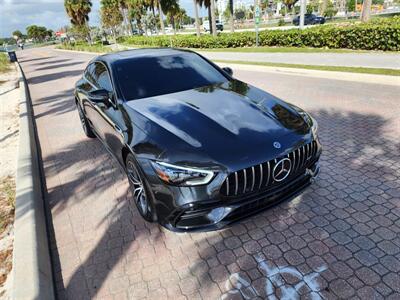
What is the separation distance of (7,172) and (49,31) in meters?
136

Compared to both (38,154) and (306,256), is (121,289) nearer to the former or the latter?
(306,256)

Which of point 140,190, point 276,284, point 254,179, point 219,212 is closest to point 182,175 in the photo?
point 219,212

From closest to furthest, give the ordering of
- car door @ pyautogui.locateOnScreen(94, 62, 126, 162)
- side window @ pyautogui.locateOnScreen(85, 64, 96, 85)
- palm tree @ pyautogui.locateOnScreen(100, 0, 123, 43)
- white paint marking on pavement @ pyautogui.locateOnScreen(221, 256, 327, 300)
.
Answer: white paint marking on pavement @ pyautogui.locateOnScreen(221, 256, 327, 300), car door @ pyautogui.locateOnScreen(94, 62, 126, 162), side window @ pyautogui.locateOnScreen(85, 64, 96, 85), palm tree @ pyautogui.locateOnScreen(100, 0, 123, 43)

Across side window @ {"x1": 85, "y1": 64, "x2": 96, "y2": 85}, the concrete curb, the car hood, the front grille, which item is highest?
side window @ {"x1": 85, "y1": 64, "x2": 96, "y2": 85}

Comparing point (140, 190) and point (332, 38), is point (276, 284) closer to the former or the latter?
point (140, 190)

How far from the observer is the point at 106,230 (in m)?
3.56

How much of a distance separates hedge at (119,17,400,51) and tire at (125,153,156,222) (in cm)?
1359

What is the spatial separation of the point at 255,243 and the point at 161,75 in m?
2.45

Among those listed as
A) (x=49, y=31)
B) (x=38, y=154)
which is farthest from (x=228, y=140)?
(x=49, y=31)

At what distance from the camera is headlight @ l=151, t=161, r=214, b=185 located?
8.57ft

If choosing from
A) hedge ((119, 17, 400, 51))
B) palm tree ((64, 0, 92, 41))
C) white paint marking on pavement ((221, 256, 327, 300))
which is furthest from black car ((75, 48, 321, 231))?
palm tree ((64, 0, 92, 41))

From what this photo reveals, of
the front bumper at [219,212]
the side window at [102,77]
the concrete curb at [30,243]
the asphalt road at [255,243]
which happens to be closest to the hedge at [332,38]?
the asphalt road at [255,243]

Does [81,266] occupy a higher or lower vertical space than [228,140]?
lower

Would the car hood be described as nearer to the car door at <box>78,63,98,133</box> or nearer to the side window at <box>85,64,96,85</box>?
the car door at <box>78,63,98,133</box>
